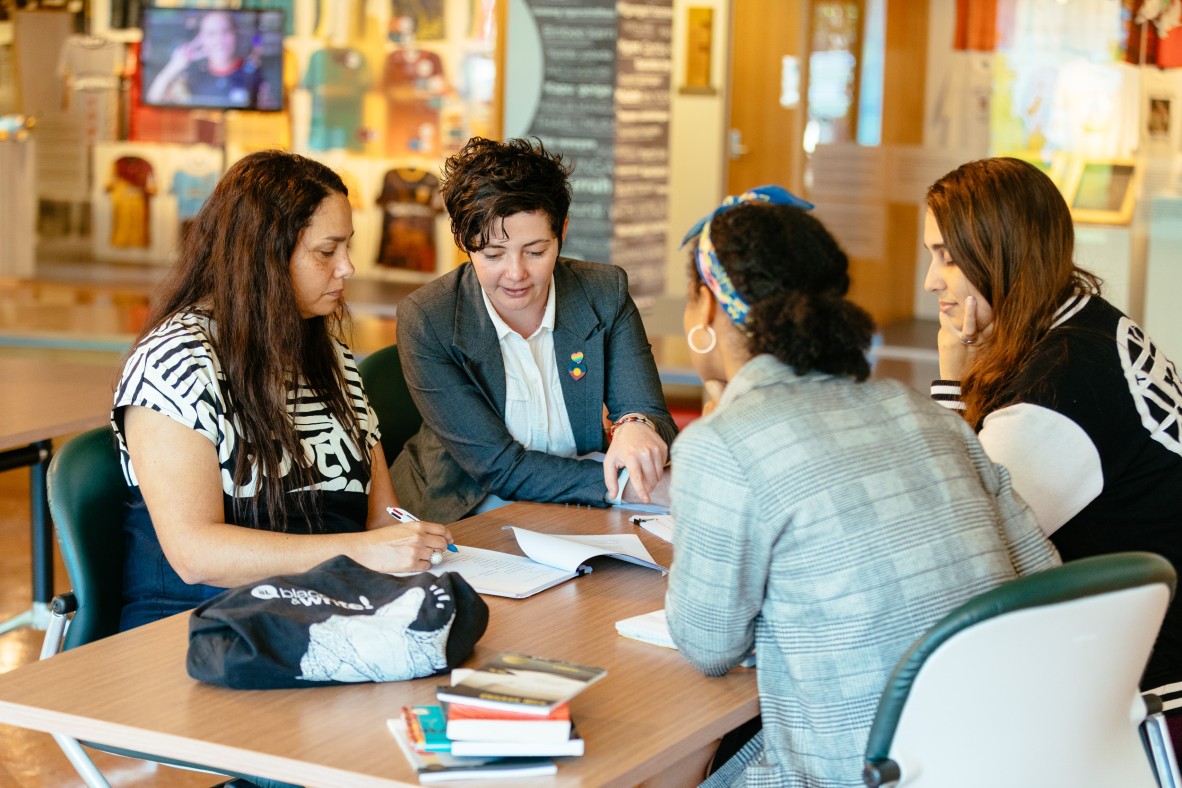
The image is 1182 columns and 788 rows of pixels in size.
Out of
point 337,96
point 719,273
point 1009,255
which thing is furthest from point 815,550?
point 337,96

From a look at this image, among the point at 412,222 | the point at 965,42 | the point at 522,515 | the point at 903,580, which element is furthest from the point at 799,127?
the point at 903,580

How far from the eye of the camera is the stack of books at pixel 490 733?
1.49m

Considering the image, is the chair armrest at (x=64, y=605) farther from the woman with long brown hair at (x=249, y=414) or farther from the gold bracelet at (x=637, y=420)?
the gold bracelet at (x=637, y=420)

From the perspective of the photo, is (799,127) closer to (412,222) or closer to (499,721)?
(412,222)

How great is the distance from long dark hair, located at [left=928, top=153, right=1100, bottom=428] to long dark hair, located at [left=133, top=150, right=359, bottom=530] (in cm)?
112

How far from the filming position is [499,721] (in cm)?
150

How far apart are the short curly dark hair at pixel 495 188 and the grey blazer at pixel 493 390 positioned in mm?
185

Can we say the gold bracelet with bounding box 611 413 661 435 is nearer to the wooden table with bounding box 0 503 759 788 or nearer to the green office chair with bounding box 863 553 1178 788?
the wooden table with bounding box 0 503 759 788

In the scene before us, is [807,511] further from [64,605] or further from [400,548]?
[64,605]

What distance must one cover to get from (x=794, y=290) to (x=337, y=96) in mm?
7199

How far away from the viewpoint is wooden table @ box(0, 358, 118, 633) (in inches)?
138

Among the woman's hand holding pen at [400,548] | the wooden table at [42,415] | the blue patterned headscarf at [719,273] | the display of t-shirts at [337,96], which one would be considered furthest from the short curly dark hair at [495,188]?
the display of t-shirts at [337,96]

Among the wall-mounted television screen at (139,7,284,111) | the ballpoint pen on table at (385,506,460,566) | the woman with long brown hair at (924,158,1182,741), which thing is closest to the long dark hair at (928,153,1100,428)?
the woman with long brown hair at (924,158,1182,741)

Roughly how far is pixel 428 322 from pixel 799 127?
13.9 ft
